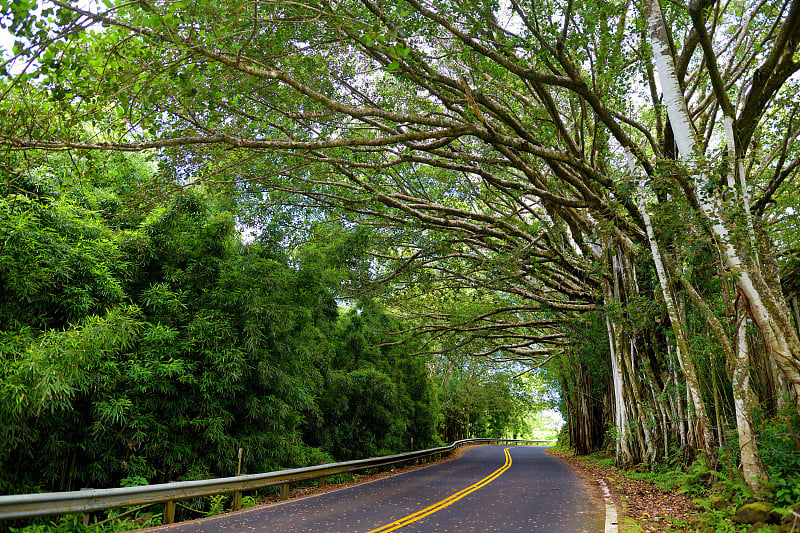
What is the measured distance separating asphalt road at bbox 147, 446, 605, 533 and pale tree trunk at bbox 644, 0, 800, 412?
2.96m

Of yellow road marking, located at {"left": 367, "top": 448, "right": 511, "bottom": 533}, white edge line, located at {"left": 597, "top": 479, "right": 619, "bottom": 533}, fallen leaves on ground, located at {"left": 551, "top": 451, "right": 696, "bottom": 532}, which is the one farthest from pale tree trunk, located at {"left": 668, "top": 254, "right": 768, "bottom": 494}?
yellow road marking, located at {"left": 367, "top": 448, "right": 511, "bottom": 533}

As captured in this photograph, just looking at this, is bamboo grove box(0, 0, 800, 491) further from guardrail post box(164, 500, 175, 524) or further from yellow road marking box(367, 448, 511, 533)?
guardrail post box(164, 500, 175, 524)

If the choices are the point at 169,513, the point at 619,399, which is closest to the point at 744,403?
the point at 169,513

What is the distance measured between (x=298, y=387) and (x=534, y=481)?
609 cm

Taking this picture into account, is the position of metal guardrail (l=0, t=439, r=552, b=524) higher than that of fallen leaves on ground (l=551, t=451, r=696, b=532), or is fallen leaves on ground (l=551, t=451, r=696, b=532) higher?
metal guardrail (l=0, t=439, r=552, b=524)

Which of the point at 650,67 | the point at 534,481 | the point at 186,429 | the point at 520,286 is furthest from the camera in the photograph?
the point at 520,286

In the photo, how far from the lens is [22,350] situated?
5840 mm

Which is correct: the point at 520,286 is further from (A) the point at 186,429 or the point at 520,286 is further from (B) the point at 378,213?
(A) the point at 186,429

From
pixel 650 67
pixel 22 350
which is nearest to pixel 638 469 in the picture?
pixel 650 67

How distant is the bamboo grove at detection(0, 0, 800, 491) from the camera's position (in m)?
6.00

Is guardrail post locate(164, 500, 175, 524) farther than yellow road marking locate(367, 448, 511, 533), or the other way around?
guardrail post locate(164, 500, 175, 524)

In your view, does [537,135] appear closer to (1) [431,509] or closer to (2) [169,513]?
(1) [431,509]

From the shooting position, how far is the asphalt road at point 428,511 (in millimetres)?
6402

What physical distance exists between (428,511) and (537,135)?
794 cm
